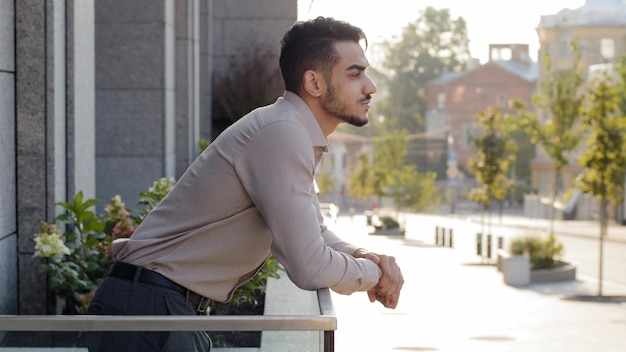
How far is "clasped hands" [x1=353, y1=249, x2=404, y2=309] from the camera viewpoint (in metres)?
3.37

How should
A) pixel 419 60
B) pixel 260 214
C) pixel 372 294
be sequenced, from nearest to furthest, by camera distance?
pixel 260 214 < pixel 372 294 < pixel 419 60

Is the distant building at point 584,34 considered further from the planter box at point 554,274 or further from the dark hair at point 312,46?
the dark hair at point 312,46

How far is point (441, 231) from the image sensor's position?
41.4 m

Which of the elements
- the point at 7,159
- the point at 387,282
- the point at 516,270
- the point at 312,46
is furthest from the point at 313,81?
the point at 516,270

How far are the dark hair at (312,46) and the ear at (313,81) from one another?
0.01 meters

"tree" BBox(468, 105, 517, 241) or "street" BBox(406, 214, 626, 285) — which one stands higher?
"tree" BBox(468, 105, 517, 241)

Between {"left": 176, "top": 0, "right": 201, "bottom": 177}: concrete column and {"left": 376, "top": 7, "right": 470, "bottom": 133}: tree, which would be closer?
{"left": 176, "top": 0, "right": 201, "bottom": 177}: concrete column

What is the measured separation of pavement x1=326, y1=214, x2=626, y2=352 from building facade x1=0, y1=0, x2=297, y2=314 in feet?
7.48

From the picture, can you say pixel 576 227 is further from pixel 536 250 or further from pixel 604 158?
pixel 604 158

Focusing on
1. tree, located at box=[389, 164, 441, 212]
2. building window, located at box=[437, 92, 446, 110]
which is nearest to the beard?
tree, located at box=[389, 164, 441, 212]

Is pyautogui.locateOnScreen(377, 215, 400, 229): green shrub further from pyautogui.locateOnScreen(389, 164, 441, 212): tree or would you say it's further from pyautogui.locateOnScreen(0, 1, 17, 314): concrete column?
pyautogui.locateOnScreen(0, 1, 17, 314): concrete column

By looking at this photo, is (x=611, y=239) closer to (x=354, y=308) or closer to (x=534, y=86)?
(x=354, y=308)

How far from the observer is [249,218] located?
3.14m

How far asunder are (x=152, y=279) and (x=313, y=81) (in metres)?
0.73
